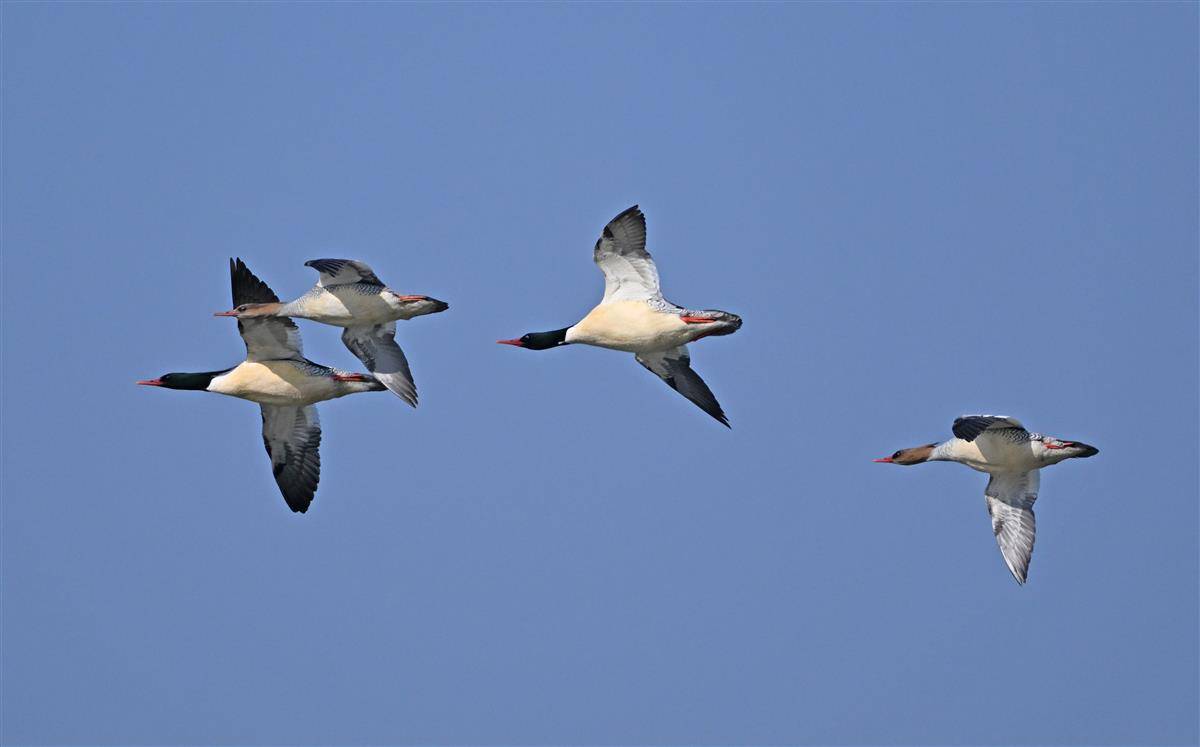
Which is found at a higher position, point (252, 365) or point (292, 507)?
point (252, 365)

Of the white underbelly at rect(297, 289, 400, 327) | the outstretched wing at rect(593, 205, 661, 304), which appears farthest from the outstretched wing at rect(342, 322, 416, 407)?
the outstretched wing at rect(593, 205, 661, 304)

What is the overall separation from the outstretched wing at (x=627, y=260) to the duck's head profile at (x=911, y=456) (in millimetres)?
5102

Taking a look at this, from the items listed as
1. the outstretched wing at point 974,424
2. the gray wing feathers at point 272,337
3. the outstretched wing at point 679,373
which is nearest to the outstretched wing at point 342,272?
the gray wing feathers at point 272,337

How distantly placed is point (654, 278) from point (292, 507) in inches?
237

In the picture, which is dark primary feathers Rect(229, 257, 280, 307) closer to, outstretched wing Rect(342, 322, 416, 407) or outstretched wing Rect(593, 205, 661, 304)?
outstretched wing Rect(342, 322, 416, 407)

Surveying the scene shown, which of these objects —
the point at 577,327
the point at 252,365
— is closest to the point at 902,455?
the point at 577,327

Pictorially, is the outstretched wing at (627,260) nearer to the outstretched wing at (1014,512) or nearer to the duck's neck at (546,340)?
the duck's neck at (546,340)

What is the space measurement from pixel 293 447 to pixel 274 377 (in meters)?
1.65

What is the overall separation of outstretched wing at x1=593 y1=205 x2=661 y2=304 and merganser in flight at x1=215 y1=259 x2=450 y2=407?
206 centimetres

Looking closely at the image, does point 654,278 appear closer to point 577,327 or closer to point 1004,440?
point 577,327

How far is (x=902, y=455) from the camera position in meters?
24.9

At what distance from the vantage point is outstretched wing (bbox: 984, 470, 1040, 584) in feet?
77.5

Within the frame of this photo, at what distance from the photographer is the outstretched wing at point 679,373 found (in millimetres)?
23891

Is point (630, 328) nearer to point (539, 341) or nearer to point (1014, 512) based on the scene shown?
point (539, 341)
